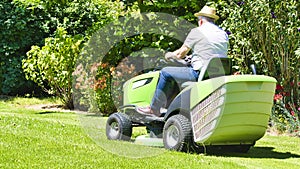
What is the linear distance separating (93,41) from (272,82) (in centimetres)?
526

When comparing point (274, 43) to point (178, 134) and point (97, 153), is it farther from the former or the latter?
point (97, 153)

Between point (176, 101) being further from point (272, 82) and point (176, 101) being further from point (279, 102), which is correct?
point (279, 102)

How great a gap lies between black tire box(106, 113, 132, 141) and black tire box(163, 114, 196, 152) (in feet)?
2.30

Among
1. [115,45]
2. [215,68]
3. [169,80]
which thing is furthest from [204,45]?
[115,45]

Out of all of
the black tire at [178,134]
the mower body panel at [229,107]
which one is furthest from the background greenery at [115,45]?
the black tire at [178,134]

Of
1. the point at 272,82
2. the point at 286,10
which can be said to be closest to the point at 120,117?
the point at 272,82

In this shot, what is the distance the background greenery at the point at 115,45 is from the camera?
307 inches

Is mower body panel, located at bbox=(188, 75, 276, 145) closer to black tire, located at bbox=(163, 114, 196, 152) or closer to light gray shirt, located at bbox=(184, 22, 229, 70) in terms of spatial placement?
black tire, located at bbox=(163, 114, 196, 152)

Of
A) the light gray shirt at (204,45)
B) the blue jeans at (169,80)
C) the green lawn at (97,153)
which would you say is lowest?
the green lawn at (97,153)

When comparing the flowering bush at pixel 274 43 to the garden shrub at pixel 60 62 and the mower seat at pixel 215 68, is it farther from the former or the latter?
the garden shrub at pixel 60 62

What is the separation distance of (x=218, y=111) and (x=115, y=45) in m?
4.85

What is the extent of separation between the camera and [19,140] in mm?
5633

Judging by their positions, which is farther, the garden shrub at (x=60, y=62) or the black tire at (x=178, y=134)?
the garden shrub at (x=60, y=62)

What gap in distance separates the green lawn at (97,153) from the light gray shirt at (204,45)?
102 cm
